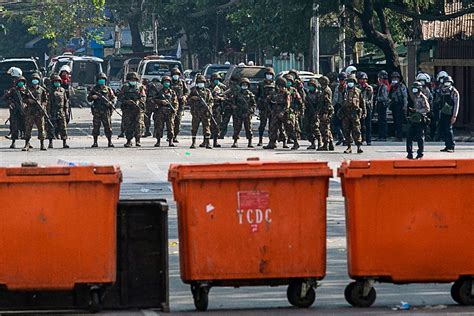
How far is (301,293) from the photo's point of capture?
11.0 metres

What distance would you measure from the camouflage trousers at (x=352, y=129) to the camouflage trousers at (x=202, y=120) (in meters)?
3.42

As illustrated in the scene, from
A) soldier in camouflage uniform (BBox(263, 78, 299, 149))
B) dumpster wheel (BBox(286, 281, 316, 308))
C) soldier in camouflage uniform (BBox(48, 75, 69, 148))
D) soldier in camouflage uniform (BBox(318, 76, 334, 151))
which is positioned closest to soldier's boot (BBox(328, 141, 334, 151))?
soldier in camouflage uniform (BBox(318, 76, 334, 151))

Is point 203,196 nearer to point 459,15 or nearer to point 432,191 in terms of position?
point 432,191

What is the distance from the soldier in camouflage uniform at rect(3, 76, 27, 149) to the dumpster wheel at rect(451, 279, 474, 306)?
2010 centimetres

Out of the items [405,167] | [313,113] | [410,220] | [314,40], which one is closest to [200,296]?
[410,220]

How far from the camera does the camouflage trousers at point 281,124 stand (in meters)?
30.5

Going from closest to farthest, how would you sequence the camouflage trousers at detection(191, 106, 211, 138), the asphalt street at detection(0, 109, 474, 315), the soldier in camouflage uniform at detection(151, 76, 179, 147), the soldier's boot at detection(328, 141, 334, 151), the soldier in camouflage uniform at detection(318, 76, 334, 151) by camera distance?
1. the asphalt street at detection(0, 109, 474, 315)
2. the soldier in camouflage uniform at detection(318, 76, 334, 151)
3. the soldier's boot at detection(328, 141, 334, 151)
4. the camouflage trousers at detection(191, 106, 211, 138)
5. the soldier in camouflage uniform at detection(151, 76, 179, 147)

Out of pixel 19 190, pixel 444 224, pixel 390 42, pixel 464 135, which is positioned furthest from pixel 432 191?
pixel 390 42

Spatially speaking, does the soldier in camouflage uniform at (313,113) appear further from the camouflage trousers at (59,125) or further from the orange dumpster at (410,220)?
the orange dumpster at (410,220)

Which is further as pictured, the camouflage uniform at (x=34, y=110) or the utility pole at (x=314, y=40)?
the utility pole at (x=314, y=40)

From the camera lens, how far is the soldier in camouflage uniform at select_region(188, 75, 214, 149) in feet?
103

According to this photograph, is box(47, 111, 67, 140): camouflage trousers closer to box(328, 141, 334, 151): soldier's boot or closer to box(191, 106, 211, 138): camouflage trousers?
box(191, 106, 211, 138): camouflage trousers

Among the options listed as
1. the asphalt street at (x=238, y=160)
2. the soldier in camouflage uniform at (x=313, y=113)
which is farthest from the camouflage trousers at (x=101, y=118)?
the soldier in camouflage uniform at (x=313, y=113)

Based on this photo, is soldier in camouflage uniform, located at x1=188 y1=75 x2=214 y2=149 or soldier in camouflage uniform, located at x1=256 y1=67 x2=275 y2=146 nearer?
soldier in camouflage uniform, located at x1=188 y1=75 x2=214 y2=149
